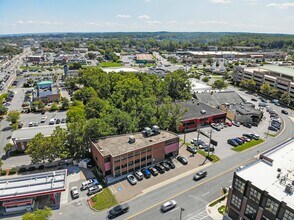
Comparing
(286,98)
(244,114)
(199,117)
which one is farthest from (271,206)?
(286,98)

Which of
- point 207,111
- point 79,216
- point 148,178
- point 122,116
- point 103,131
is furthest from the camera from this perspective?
point 207,111

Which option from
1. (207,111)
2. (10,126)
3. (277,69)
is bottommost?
(10,126)

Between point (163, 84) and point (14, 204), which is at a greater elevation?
point (163, 84)

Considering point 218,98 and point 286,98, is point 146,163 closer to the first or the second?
point 218,98

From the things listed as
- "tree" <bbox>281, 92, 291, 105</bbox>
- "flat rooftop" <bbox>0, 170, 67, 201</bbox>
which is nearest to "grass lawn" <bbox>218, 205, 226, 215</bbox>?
"flat rooftop" <bbox>0, 170, 67, 201</bbox>

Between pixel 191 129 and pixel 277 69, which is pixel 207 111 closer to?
pixel 191 129

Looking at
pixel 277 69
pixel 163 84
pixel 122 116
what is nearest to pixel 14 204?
pixel 122 116

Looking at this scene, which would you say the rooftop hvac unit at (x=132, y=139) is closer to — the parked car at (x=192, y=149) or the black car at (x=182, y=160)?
the black car at (x=182, y=160)
